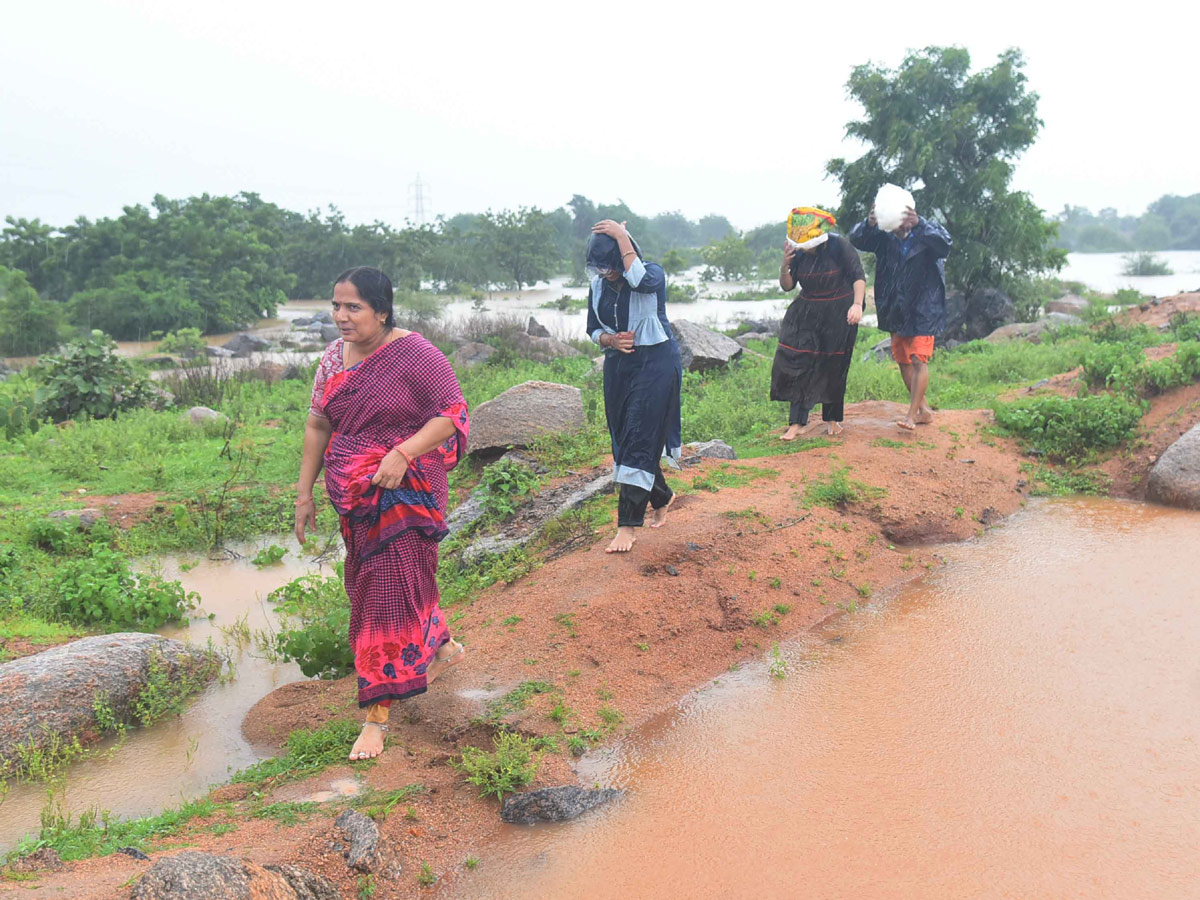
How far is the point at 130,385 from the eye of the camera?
1113cm

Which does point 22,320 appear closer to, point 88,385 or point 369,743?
point 88,385

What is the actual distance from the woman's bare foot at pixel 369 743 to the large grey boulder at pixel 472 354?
1059 centimetres

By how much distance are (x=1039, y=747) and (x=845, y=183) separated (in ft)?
56.7

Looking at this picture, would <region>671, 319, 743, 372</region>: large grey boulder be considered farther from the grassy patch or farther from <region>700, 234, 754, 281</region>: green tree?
<region>700, 234, 754, 281</region>: green tree

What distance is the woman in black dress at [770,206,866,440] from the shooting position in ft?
20.6

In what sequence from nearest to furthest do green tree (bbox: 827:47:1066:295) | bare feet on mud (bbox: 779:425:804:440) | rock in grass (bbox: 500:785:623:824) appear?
rock in grass (bbox: 500:785:623:824) < bare feet on mud (bbox: 779:425:804:440) < green tree (bbox: 827:47:1066:295)

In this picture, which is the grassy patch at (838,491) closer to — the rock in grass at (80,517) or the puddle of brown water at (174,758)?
the puddle of brown water at (174,758)

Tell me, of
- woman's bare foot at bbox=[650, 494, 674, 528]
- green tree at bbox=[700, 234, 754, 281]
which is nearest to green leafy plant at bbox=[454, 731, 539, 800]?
woman's bare foot at bbox=[650, 494, 674, 528]

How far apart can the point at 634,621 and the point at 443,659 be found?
2.93ft

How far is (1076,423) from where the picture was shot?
Answer: 268 inches

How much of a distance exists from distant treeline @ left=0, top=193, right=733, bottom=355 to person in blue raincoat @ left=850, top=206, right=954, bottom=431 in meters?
16.1

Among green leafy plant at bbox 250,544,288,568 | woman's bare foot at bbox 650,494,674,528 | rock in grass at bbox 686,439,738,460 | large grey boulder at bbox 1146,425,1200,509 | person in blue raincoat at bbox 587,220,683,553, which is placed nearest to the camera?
person in blue raincoat at bbox 587,220,683,553

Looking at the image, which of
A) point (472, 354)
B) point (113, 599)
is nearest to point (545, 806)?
point (113, 599)

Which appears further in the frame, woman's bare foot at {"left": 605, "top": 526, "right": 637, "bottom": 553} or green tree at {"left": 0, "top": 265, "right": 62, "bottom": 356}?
green tree at {"left": 0, "top": 265, "right": 62, "bottom": 356}
